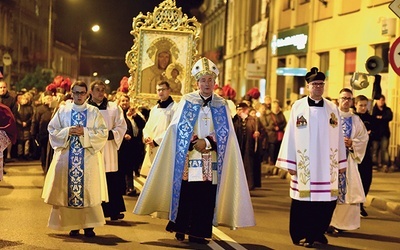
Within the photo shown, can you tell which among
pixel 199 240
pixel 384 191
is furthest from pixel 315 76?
pixel 384 191

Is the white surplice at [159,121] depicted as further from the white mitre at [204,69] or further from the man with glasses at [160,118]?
the white mitre at [204,69]

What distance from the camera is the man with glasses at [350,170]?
12.2 meters

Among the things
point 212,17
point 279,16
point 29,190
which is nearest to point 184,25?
point 29,190

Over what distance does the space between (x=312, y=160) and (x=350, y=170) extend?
4.99ft

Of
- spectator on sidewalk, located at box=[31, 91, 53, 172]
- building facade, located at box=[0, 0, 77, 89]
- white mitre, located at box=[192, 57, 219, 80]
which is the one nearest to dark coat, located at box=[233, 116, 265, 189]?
spectator on sidewalk, located at box=[31, 91, 53, 172]

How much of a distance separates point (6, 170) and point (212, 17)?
45.6 meters

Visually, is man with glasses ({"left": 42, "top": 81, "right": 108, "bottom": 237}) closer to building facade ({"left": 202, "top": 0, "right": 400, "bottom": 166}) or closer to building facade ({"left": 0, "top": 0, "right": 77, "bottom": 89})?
building facade ({"left": 202, "top": 0, "right": 400, "bottom": 166})

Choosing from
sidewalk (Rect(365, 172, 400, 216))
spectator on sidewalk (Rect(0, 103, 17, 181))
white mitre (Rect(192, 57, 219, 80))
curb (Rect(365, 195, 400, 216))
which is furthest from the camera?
sidewalk (Rect(365, 172, 400, 216))

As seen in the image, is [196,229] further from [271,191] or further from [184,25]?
[184,25]

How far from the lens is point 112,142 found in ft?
41.5

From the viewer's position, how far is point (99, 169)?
11.4 meters

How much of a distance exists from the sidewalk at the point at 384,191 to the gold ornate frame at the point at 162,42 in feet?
14.3

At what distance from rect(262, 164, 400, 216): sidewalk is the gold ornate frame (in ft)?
14.3

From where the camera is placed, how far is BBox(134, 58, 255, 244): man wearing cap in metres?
10.9
